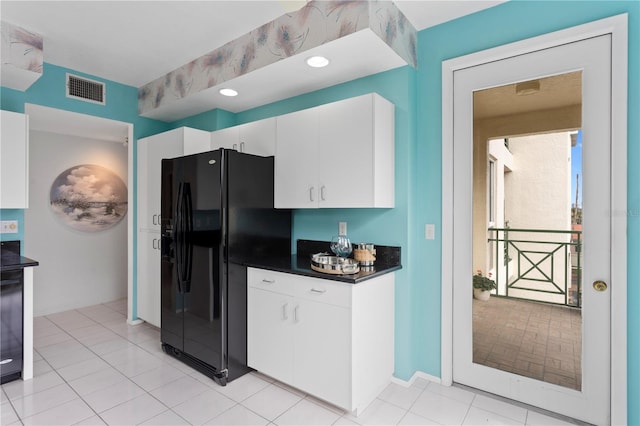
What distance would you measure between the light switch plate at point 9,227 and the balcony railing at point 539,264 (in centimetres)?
397

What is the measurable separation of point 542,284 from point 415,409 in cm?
116

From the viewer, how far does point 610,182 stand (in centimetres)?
192

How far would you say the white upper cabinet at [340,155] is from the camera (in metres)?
2.34

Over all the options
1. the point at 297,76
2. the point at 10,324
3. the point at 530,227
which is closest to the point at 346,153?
the point at 297,76

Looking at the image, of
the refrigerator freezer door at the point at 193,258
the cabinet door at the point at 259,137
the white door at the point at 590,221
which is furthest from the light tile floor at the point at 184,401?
the cabinet door at the point at 259,137

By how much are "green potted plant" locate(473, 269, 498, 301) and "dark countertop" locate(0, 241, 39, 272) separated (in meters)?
3.23

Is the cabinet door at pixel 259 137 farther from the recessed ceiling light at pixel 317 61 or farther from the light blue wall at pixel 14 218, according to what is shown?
the light blue wall at pixel 14 218

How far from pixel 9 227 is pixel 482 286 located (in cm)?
395

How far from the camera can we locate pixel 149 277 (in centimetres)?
369

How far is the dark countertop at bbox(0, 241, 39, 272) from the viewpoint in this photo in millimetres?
2448

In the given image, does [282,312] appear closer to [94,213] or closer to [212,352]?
[212,352]

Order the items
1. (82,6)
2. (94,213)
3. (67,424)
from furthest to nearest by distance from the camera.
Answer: (94,213) → (82,6) → (67,424)

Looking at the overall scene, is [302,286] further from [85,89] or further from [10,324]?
[85,89]

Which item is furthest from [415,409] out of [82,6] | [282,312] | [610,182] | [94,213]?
[94,213]
